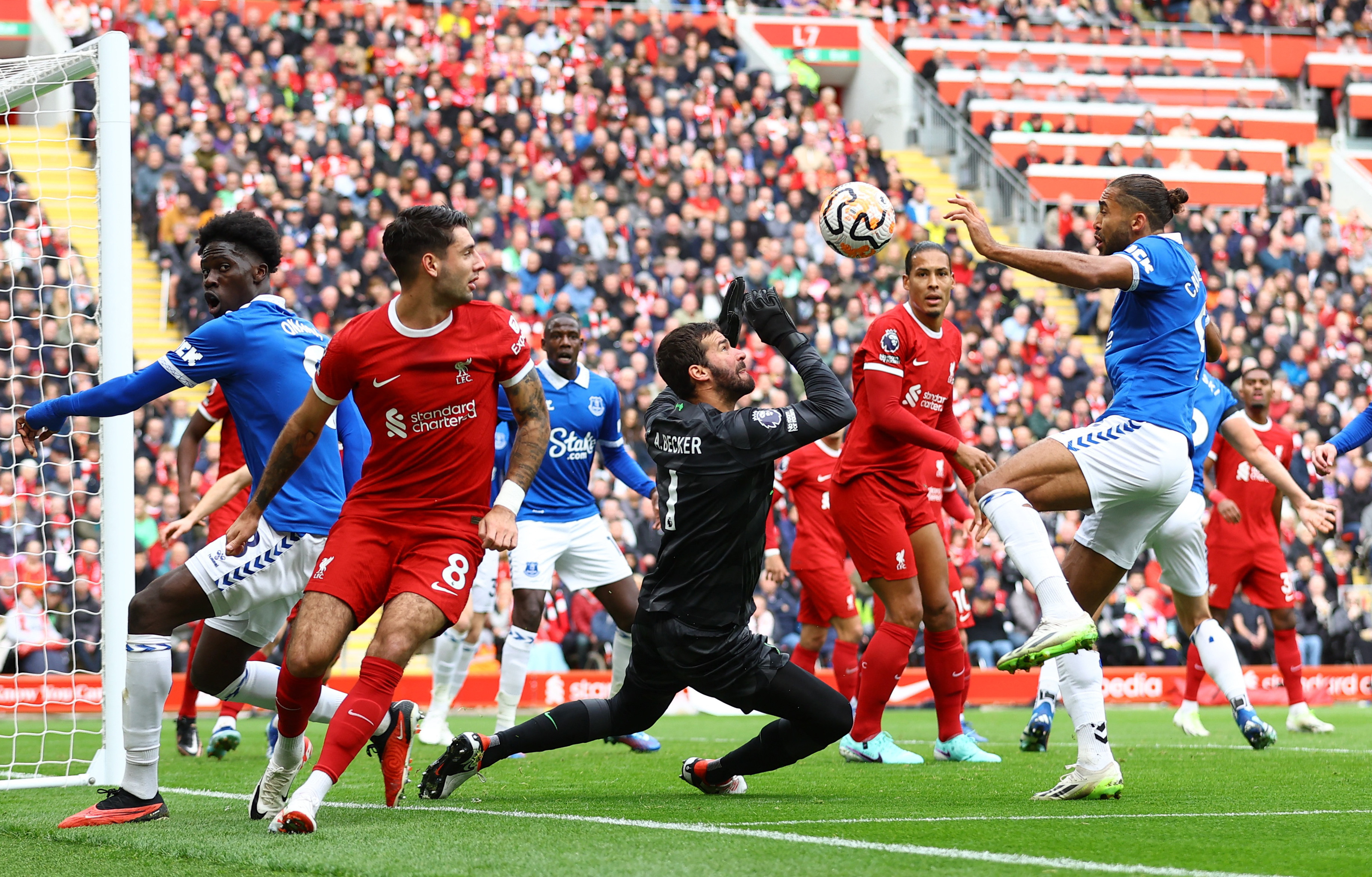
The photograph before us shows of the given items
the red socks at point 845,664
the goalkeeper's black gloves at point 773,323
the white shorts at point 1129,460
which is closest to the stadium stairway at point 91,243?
the red socks at point 845,664

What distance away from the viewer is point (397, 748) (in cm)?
650


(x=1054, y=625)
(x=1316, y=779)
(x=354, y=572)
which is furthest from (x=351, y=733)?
(x=1316, y=779)

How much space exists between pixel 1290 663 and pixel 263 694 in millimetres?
8399

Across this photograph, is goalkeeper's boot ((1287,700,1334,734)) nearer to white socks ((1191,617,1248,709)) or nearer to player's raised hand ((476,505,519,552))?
white socks ((1191,617,1248,709))

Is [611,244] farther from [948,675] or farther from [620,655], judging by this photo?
[948,675]

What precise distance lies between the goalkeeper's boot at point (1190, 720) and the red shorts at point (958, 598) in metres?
1.81

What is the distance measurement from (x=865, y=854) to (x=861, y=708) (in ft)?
12.8

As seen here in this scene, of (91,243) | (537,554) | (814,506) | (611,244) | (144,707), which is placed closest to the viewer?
(144,707)

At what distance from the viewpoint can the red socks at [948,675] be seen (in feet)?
28.9

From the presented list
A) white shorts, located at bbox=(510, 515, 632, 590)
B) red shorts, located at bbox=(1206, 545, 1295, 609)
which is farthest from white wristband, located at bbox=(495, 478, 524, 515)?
red shorts, located at bbox=(1206, 545, 1295, 609)

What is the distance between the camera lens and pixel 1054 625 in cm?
604

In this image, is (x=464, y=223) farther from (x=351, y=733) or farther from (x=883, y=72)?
(x=883, y=72)

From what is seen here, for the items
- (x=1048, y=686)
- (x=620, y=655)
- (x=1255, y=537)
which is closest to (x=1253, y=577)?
(x=1255, y=537)

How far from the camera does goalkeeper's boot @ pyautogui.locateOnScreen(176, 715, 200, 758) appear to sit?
996 cm
